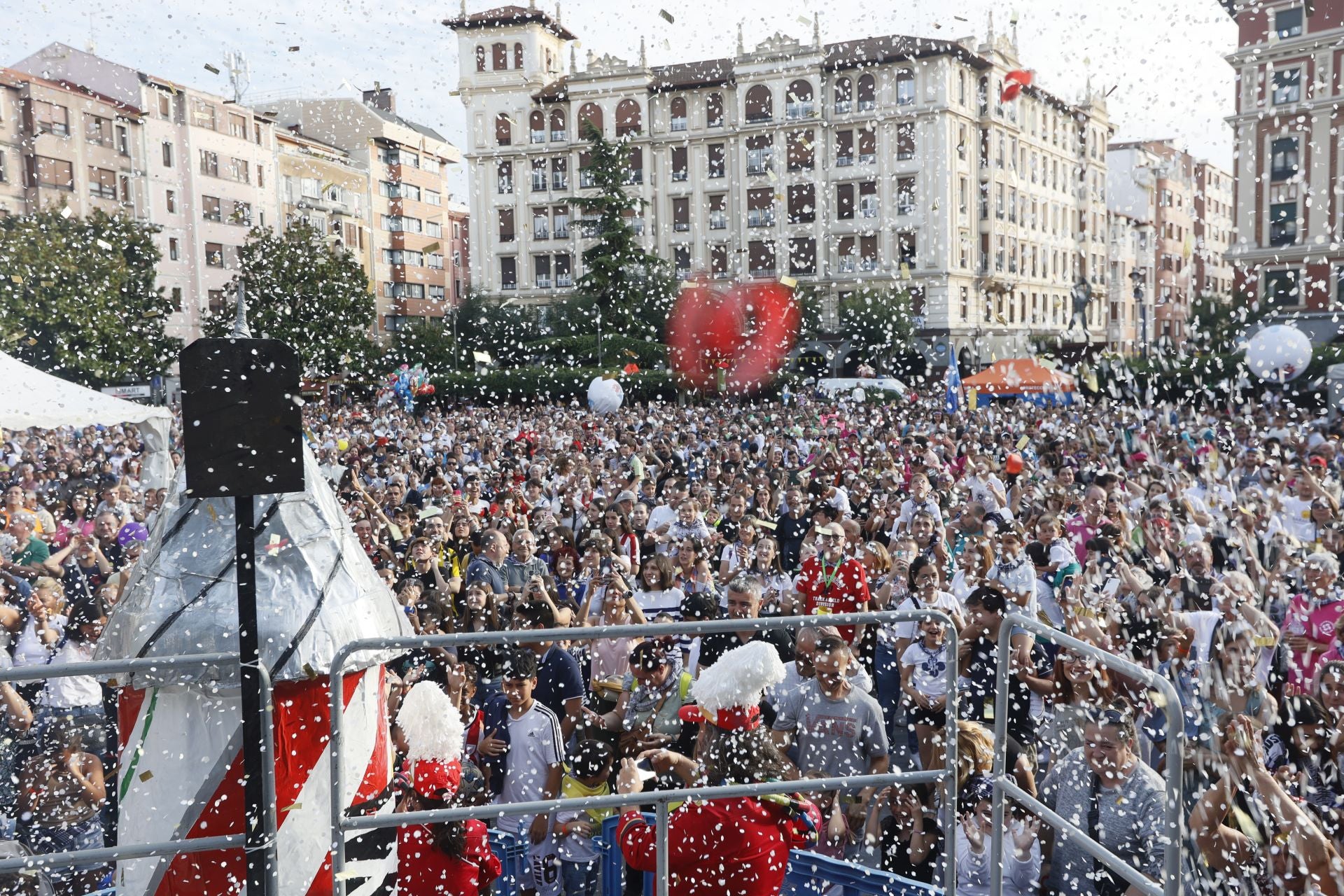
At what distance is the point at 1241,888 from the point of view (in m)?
3.47

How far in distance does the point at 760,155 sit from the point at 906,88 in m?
6.83

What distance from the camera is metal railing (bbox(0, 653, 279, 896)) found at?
2410mm

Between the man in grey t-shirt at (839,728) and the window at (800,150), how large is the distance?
4610 cm

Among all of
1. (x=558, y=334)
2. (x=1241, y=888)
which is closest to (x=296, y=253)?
(x=558, y=334)

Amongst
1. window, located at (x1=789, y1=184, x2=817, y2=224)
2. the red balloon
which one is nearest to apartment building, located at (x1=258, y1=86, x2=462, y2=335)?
window, located at (x1=789, y1=184, x2=817, y2=224)

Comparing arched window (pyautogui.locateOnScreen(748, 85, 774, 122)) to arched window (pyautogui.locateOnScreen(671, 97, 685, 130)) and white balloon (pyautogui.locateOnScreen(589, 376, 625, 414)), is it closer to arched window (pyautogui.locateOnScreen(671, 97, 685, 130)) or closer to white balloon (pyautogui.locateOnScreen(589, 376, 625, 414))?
arched window (pyautogui.locateOnScreen(671, 97, 685, 130))

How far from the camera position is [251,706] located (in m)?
2.39

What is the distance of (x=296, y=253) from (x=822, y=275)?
22.2 m

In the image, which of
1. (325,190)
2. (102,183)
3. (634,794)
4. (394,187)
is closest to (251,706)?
(634,794)

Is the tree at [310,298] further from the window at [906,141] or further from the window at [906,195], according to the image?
the window at [906,141]

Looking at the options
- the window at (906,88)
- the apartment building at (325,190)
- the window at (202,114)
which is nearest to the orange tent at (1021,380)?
the window at (906,88)

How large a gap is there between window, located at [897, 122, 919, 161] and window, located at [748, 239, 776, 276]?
21.9 ft

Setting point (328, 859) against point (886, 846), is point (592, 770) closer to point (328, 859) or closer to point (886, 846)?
point (886, 846)

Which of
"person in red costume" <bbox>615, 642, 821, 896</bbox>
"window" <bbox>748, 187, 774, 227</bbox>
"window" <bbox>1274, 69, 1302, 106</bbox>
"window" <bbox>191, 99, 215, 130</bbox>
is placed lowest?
"person in red costume" <bbox>615, 642, 821, 896</bbox>
